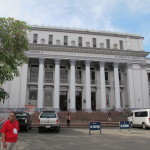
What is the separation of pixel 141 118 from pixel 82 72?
657 inches

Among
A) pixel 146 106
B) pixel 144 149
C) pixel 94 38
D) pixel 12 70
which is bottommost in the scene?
pixel 144 149

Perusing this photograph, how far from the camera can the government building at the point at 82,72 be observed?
31125mm

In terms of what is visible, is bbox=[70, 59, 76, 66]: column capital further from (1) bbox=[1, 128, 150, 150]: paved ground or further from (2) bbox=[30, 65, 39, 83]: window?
(1) bbox=[1, 128, 150, 150]: paved ground

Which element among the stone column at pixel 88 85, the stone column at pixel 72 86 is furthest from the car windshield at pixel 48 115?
the stone column at pixel 88 85

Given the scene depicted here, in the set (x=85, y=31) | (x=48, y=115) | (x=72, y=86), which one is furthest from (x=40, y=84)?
(x=48, y=115)

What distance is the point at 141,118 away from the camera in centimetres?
1969

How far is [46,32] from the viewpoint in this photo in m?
33.8

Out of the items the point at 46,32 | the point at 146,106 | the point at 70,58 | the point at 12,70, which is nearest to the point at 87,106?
the point at 70,58

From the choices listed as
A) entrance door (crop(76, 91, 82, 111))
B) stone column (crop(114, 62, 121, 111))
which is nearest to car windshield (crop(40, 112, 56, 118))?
entrance door (crop(76, 91, 82, 111))

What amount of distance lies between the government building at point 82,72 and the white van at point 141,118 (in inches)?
399

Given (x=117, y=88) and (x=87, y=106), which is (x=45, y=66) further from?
(x=117, y=88)

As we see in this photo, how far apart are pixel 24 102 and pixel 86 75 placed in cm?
1118

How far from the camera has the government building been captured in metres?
31.1

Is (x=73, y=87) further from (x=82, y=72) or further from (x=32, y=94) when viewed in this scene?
(x=32, y=94)
